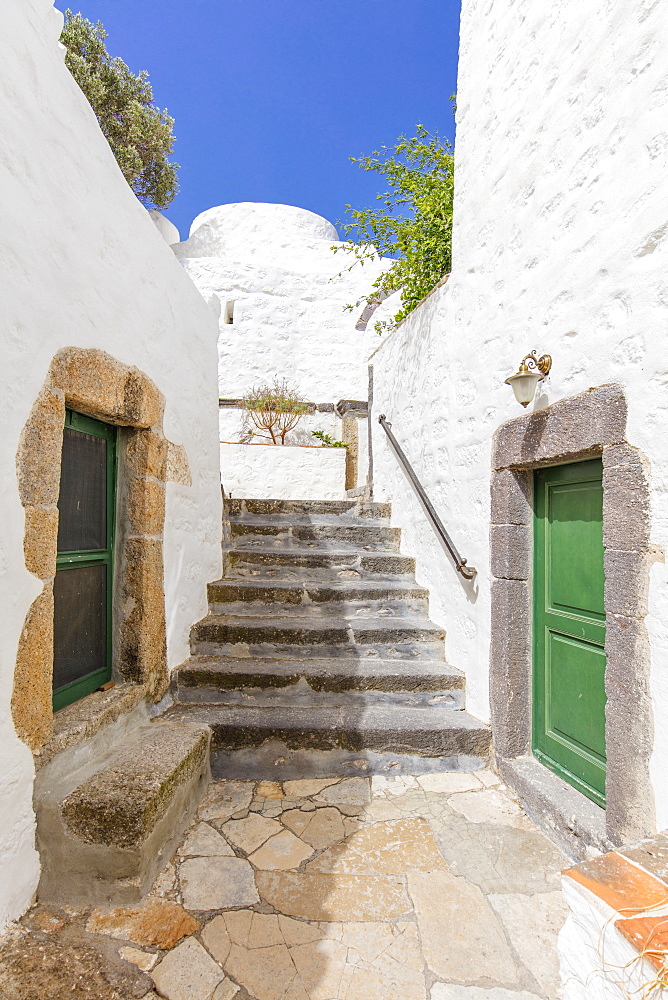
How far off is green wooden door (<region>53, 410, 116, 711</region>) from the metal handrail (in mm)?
2055

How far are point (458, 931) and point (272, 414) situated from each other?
767 cm

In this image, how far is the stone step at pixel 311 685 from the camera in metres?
3.22

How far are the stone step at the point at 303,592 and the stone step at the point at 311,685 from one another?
0.65m

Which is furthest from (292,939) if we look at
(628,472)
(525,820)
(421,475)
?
(421,475)

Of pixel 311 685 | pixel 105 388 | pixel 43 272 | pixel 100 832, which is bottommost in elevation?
pixel 100 832

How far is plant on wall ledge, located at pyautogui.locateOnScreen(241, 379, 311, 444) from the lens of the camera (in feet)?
28.6

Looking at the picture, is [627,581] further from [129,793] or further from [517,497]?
[129,793]

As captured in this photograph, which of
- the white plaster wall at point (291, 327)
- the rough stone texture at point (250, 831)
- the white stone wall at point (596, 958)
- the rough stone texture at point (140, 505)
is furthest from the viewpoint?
the white plaster wall at point (291, 327)

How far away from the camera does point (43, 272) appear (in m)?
2.02

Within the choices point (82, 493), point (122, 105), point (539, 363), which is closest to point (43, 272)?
point (82, 493)

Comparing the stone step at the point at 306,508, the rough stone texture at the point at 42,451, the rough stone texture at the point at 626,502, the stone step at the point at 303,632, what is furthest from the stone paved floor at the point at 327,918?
the stone step at the point at 306,508

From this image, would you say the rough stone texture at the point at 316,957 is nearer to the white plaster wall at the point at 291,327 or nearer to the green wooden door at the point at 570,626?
the green wooden door at the point at 570,626

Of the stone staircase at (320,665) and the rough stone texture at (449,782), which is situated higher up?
the stone staircase at (320,665)

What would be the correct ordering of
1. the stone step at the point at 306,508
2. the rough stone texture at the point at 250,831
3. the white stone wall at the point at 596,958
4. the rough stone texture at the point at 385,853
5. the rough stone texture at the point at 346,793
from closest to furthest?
the white stone wall at the point at 596,958 < the rough stone texture at the point at 385,853 < the rough stone texture at the point at 250,831 < the rough stone texture at the point at 346,793 < the stone step at the point at 306,508
